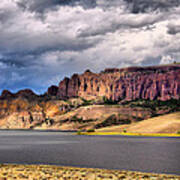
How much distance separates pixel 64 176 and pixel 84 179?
4.53m

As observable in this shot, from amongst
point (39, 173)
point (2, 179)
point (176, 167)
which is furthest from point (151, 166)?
point (2, 179)

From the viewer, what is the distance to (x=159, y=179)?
51844mm

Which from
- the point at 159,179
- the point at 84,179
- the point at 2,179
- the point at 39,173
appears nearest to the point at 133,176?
the point at 159,179

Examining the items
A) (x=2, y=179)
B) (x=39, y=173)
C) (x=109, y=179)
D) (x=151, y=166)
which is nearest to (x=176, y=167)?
(x=151, y=166)

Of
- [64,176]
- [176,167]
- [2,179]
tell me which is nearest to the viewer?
[2,179]

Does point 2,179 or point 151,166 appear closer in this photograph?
point 2,179

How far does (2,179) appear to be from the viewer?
48875 mm

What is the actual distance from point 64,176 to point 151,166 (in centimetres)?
2802

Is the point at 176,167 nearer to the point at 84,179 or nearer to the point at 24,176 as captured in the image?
the point at 84,179

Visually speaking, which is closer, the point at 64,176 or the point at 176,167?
the point at 64,176

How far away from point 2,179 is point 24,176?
4242 millimetres

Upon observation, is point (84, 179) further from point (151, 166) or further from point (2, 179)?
point (151, 166)

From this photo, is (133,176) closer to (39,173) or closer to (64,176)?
(64,176)

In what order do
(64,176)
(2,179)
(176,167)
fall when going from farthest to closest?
(176,167) → (64,176) → (2,179)
